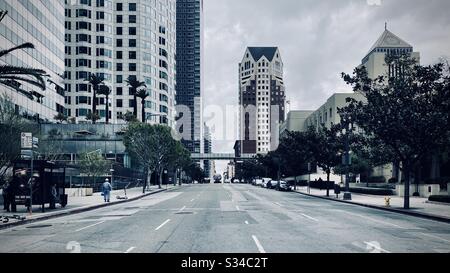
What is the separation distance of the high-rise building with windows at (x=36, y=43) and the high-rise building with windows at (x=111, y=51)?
2788 cm

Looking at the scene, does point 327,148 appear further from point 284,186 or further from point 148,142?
point 148,142

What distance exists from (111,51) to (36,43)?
4947 centimetres

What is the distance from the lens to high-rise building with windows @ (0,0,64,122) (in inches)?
2486

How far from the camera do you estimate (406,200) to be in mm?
29953

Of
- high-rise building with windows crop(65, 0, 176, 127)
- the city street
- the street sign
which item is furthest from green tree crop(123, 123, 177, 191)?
high-rise building with windows crop(65, 0, 176, 127)

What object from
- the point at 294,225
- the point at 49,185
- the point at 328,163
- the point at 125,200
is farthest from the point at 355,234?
the point at 328,163

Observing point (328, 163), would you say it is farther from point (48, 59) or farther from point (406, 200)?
point (48, 59)

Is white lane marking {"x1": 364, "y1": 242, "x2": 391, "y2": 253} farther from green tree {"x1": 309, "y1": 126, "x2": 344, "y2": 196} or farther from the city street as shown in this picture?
green tree {"x1": 309, "y1": 126, "x2": 344, "y2": 196}

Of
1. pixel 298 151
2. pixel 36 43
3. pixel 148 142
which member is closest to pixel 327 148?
pixel 298 151

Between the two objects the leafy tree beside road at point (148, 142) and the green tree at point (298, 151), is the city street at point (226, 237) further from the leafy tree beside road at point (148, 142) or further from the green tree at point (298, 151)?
the leafy tree beside road at point (148, 142)

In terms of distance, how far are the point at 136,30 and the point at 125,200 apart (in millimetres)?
89061

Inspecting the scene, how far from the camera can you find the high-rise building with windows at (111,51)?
4739 inches
